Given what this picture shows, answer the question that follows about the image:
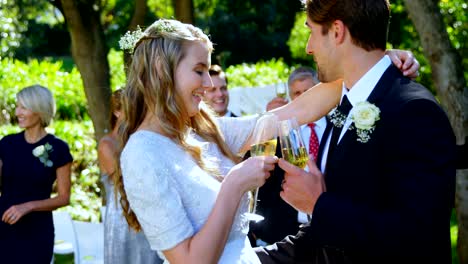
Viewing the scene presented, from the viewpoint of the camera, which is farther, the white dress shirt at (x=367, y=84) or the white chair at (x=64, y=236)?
the white chair at (x=64, y=236)

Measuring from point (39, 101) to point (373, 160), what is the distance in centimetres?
404

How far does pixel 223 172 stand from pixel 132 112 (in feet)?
1.76

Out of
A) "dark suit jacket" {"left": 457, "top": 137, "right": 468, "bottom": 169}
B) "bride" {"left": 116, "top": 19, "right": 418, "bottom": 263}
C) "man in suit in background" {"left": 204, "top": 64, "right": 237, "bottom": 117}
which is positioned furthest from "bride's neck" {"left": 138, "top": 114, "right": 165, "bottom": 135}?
"man in suit in background" {"left": 204, "top": 64, "right": 237, "bottom": 117}

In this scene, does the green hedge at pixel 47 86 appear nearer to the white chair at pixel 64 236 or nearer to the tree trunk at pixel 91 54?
the tree trunk at pixel 91 54

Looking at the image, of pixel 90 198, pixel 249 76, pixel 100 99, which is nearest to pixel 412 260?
pixel 100 99

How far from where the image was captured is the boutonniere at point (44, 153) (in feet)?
19.8

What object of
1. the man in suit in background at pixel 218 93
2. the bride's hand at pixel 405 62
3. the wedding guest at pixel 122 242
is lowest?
the wedding guest at pixel 122 242

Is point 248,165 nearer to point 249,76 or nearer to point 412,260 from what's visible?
point 412,260

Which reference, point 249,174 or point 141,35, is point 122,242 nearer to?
point 141,35

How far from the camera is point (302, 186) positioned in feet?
9.58

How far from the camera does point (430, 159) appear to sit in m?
2.66

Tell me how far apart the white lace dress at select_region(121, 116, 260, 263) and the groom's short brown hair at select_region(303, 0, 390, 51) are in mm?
813

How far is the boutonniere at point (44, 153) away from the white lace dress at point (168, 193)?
10.5 ft

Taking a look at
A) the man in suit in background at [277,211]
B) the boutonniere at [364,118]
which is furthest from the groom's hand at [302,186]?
the man in suit in background at [277,211]
